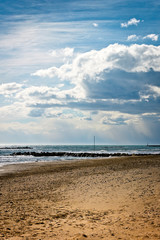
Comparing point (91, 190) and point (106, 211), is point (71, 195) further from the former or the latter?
point (106, 211)

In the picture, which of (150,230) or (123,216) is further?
(123,216)

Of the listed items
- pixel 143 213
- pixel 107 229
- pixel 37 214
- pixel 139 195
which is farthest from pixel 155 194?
pixel 37 214

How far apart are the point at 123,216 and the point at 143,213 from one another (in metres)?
0.85

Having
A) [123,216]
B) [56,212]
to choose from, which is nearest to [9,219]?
[56,212]

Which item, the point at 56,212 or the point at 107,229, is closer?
the point at 107,229

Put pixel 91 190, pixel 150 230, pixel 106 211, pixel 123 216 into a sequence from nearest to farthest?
1. pixel 150 230
2. pixel 123 216
3. pixel 106 211
4. pixel 91 190

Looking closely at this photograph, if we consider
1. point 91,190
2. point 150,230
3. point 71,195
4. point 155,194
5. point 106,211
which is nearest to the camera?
point 150,230

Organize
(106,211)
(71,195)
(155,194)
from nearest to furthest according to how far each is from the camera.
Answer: (106,211)
(155,194)
(71,195)

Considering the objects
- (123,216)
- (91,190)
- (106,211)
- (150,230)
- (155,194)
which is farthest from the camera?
(91,190)

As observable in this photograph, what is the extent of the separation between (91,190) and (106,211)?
4.16 metres

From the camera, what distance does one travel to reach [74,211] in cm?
963

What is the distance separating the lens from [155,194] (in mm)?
11211

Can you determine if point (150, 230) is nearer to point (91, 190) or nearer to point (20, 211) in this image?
point (20, 211)

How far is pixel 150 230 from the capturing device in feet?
22.8
